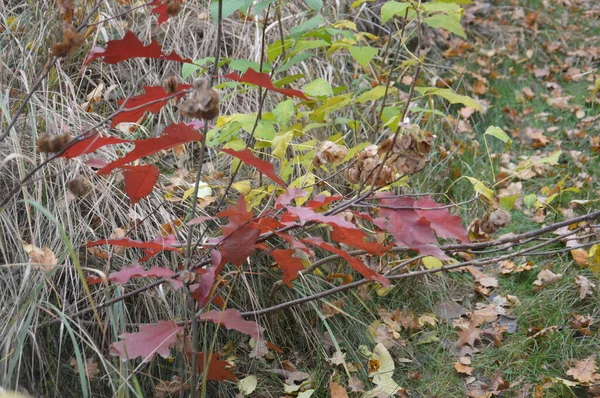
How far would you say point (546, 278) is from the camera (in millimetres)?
2486

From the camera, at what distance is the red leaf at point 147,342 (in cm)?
136

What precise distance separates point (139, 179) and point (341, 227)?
513 millimetres

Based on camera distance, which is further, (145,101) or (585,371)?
(585,371)

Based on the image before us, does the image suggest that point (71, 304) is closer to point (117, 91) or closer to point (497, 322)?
point (117, 91)

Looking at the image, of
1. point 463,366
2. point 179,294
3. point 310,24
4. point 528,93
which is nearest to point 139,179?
point 179,294

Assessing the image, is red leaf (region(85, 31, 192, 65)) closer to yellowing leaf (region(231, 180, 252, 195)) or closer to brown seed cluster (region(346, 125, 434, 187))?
brown seed cluster (region(346, 125, 434, 187))

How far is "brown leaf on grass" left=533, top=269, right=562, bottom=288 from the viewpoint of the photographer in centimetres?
246

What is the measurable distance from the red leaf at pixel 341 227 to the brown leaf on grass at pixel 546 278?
3.80 feet

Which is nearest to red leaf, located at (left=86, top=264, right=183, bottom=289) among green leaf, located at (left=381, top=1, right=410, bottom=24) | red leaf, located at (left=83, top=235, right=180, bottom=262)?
red leaf, located at (left=83, top=235, right=180, bottom=262)

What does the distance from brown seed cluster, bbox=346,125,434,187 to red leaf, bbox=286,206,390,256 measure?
0.17 meters

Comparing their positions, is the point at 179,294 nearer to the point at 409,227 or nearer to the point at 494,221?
the point at 409,227

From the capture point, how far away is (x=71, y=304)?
6.17ft

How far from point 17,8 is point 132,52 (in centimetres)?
168

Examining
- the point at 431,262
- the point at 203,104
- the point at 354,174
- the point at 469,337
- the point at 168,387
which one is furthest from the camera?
the point at 469,337
